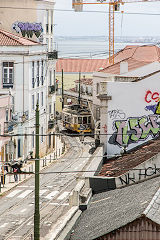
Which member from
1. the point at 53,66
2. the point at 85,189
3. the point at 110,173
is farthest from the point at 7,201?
the point at 53,66

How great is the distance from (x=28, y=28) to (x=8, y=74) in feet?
58.0

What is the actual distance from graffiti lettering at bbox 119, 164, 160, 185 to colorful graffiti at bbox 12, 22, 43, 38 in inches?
1931

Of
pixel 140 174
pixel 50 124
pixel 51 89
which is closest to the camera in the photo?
pixel 140 174

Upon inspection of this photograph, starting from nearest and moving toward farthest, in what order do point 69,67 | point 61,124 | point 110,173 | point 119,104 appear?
point 110,173 → point 119,104 → point 61,124 → point 69,67

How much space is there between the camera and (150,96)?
39500mm

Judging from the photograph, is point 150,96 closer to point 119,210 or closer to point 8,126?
point 8,126

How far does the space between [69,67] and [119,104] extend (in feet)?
288

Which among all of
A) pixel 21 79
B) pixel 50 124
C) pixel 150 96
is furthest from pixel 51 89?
pixel 150 96

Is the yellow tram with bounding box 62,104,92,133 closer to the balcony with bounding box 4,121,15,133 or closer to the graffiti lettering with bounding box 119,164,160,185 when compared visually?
the balcony with bounding box 4,121,15,133

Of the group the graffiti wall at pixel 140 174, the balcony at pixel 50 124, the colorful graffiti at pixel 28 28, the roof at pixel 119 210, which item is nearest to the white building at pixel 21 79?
the balcony at pixel 50 124

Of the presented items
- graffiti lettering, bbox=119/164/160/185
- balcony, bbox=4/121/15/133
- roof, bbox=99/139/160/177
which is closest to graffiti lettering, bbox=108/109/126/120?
roof, bbox=99/139/160/177

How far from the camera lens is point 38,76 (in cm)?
6438

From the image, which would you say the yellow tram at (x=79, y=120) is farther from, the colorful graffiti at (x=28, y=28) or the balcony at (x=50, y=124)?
the colorful graffiti at (x=28, y=28)

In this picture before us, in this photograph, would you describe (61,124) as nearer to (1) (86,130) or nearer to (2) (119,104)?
(1) (86,130)
